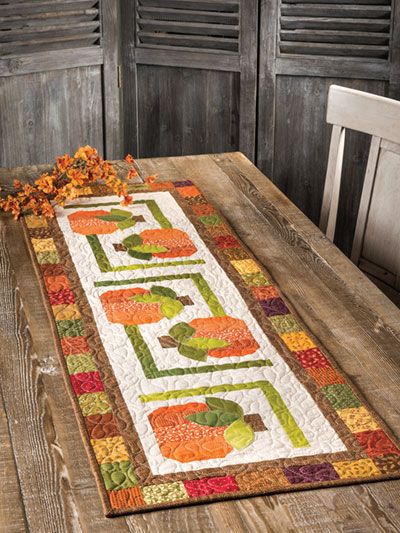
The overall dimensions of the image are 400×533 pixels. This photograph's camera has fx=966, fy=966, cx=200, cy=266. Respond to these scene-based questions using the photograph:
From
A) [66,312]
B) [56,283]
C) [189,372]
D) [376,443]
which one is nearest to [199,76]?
[56,283]

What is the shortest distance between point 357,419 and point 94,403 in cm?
41

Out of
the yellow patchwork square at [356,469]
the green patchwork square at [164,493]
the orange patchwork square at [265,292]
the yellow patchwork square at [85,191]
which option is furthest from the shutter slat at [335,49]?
the green patchwork square at [164,493]

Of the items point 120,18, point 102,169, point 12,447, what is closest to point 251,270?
point 102,169

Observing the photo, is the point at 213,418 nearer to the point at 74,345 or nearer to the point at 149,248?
the point at 74,345

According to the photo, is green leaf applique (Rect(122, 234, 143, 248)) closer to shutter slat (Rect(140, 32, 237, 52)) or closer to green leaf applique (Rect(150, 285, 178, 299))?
green leaf applique (Rect(150, 285, 178, 299))

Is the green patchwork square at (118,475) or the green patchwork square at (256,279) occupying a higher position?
the green patchwork square at (118,475)

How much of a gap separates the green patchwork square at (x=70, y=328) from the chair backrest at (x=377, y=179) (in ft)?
2.56

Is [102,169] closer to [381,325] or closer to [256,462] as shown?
[381,325]

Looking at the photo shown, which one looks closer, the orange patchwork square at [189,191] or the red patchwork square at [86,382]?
the red patchwork square at [86,382]

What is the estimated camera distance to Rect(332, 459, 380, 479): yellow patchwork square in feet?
4.41

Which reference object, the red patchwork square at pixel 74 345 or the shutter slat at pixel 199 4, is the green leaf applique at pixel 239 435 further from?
the shutter slat at pixel 199 4

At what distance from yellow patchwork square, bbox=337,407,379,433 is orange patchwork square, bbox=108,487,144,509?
35cm

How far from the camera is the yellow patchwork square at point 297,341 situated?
66.2 inches

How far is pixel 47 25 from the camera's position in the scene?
3.49 m
